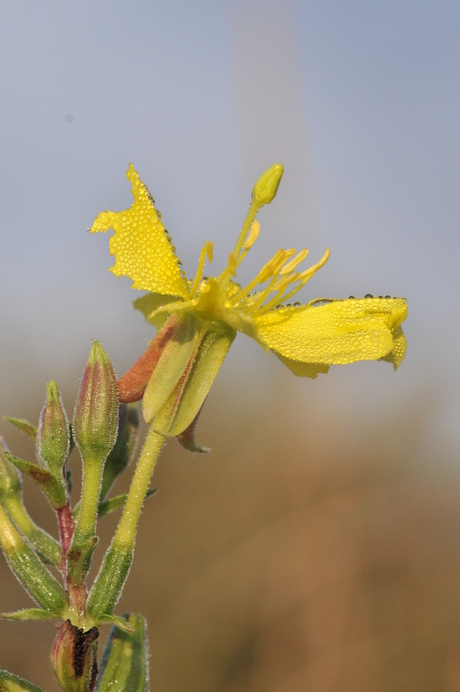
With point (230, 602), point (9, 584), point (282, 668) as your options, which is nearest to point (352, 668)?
point (282, 668)

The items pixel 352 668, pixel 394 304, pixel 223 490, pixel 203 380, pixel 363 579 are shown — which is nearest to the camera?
pixel 203 380

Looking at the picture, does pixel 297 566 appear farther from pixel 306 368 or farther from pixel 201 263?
pixel 201 263

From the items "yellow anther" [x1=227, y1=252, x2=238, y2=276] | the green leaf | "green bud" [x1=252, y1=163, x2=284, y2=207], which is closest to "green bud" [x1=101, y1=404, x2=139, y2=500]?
the green leaf

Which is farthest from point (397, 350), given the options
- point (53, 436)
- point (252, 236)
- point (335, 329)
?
point (53, 436)

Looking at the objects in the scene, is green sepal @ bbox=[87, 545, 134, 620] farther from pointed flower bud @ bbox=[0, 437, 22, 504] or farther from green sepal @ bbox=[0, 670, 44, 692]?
pointed flower bud @ bbox=[0, 437, 22, 504]

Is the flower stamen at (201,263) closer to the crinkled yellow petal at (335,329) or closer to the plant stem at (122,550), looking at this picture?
the crinkled yellow petal at (335,329)

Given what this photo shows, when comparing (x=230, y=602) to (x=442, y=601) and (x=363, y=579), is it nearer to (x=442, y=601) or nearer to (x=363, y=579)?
(x=363, y=579)

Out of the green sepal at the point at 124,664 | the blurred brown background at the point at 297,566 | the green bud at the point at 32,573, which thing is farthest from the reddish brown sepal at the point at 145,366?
the blurred brown background at the point at 297,566
